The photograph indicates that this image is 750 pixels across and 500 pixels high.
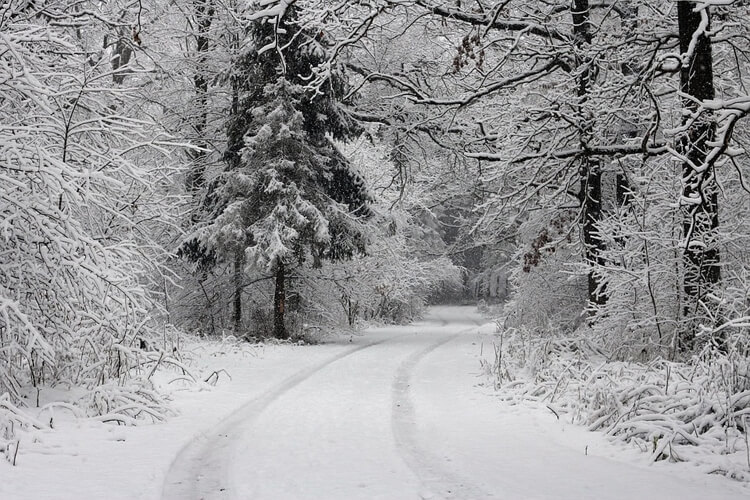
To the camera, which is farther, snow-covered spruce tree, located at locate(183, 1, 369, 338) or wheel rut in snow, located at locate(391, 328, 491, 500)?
snow-covered spruce tree, located at locate(183, 1, 369, 338)

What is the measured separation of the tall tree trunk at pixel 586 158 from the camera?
964cm

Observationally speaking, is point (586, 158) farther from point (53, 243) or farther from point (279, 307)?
point (279, 307)

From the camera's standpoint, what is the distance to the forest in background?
21.0 feet

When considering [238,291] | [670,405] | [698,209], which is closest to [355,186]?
[238,291]

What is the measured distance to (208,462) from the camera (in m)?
5.62

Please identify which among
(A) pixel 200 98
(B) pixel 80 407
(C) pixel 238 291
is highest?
(A) pixel 200 98

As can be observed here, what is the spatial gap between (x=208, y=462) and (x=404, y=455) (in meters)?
1.77

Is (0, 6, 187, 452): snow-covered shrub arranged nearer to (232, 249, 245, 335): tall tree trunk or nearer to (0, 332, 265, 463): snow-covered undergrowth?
(0, 332, 265, 463): snow-covered undergrowth

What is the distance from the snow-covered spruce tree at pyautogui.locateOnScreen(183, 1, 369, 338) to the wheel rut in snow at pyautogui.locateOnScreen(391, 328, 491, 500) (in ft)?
27.8

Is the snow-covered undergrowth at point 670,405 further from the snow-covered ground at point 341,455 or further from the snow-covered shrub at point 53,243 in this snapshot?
the snow-covered shrub at point 53,243

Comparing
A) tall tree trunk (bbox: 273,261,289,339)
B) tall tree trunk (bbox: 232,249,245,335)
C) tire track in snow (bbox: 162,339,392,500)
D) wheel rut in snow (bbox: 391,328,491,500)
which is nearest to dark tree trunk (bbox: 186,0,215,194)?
tall tree trunk (bbox: 232,249,245,335)

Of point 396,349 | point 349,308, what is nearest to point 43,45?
point 396,349

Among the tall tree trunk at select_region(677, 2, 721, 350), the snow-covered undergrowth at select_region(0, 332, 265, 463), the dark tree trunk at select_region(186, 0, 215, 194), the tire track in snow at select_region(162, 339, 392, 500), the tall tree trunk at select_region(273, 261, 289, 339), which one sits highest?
the dark tree trunk at select_region(186, 0, 215, 194)

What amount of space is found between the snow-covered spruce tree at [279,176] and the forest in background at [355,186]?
8 cm
